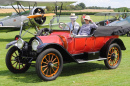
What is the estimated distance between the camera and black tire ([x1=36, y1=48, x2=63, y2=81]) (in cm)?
505

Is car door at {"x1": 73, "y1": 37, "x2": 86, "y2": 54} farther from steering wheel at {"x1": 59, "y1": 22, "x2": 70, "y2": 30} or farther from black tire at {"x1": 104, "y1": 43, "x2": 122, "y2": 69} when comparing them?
black tire at {"x1": 104, "y1": 43, "x2": 122, "y2": 69}

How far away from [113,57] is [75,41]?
1375 millimetres

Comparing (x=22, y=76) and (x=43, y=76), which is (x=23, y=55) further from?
(x=43, y=76)

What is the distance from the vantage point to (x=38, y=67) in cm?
502

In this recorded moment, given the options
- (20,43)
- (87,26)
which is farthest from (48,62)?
(87,26)

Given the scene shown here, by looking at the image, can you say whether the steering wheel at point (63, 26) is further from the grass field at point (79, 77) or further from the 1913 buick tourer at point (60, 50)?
the grass field at point (79, 77)

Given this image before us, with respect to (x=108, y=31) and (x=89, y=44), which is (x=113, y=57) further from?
(x=89, y=44)

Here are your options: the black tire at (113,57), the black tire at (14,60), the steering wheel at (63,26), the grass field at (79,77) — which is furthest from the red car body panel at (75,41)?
the black tire at (14,60)

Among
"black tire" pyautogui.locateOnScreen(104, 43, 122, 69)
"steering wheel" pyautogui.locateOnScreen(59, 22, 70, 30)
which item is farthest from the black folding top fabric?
"steering wheel" pyautogui.locateOnScreen(59, 22, 70, 30)

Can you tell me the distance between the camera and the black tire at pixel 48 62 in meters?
5.05

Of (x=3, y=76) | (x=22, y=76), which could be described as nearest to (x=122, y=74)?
(x=22, y=76)

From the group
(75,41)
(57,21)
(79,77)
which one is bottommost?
(79,77)

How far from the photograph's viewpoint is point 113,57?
6.62 meters

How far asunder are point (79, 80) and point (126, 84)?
104cm
